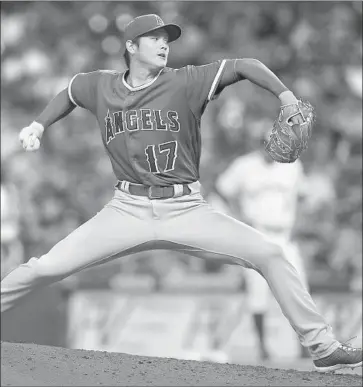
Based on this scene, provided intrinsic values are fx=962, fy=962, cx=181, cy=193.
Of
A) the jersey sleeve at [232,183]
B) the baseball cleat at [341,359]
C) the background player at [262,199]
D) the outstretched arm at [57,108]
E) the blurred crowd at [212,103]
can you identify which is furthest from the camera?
the blurred crowd at [212,103]

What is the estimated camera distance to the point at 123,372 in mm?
4887

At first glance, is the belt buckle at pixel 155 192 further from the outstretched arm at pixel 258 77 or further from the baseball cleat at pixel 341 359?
the baseball cleat at pixel 341 359

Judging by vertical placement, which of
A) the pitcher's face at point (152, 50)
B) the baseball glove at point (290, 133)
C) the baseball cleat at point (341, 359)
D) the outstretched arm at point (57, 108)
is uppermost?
the pitcher's face at point (152, 50)

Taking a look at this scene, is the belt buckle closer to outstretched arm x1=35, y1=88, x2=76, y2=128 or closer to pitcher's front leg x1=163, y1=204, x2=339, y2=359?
pitcher's front leg x1=163, y1=204, x2=339, y2=359

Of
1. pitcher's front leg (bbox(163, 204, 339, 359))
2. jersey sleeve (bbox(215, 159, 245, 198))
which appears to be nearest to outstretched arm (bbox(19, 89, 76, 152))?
pitcher's front leg (bbox(163, 204, 339, 359))

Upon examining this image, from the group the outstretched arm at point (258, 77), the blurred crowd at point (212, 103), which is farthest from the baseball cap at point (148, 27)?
the blurred crowd at point (212, 103)

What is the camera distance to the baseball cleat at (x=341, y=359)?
5.00m

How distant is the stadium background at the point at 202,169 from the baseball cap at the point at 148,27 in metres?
3.91

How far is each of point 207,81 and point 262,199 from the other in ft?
12.9

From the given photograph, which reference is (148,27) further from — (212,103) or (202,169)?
(212,103)

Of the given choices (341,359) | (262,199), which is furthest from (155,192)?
(262,199)

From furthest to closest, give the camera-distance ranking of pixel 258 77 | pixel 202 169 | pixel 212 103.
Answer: pixel 212 103 < pixel 202 169 < pixel 258 77

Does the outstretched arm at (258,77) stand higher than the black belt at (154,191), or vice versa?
the outstretched arm at (258,77)

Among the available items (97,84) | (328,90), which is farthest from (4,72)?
(97,84)
